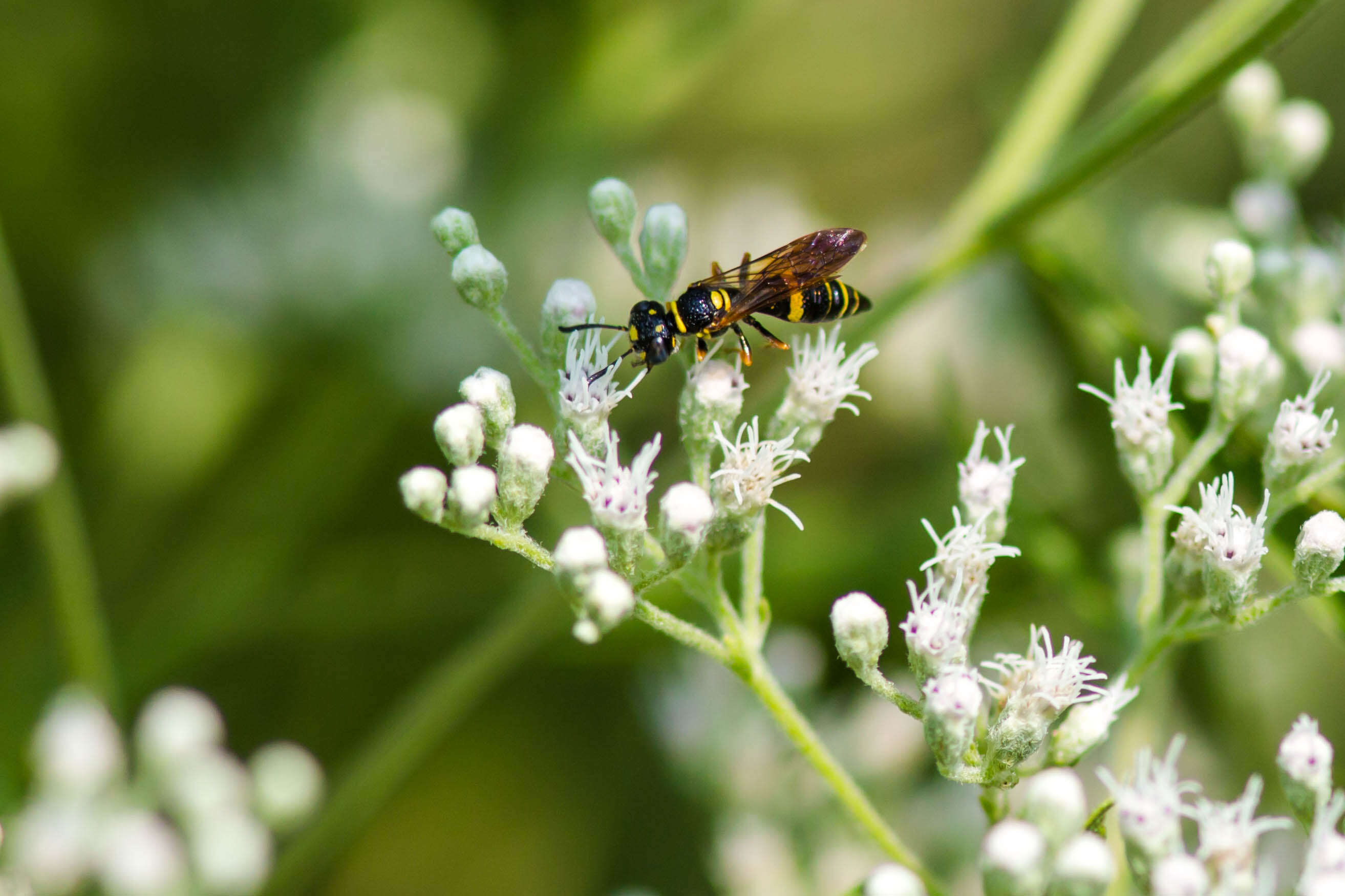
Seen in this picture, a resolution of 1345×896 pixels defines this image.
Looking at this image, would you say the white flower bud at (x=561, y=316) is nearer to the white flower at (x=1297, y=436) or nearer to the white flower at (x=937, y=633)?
the white flower at (x=937, y=633)

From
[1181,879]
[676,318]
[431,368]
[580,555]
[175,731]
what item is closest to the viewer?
[1181,879]

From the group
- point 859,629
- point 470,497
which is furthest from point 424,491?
point 859,629

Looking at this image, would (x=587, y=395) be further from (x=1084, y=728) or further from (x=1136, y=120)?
(x=1136, y=120)

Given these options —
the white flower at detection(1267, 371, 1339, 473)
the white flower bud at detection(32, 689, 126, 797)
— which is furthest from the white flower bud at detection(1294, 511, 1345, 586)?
the white flower bud at detection(32, 689, 126, 797)

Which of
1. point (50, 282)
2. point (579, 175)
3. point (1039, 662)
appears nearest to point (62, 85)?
point (50, 282)

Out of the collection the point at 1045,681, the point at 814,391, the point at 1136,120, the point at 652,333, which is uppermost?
the point at 652,333

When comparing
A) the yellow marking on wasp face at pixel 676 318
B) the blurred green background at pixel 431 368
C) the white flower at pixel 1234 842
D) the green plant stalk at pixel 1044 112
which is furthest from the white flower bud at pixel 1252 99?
the white flower at pixel 1234 842
